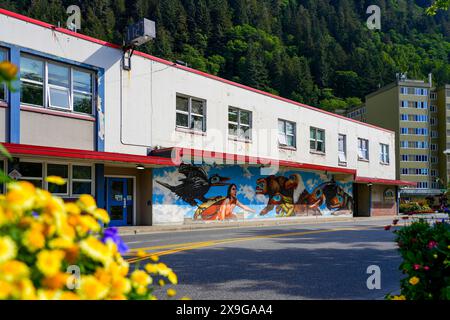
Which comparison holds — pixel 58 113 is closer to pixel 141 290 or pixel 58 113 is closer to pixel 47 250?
pixel 141 290

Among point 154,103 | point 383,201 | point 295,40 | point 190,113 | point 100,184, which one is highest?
point 295,40

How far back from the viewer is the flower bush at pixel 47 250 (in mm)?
1424

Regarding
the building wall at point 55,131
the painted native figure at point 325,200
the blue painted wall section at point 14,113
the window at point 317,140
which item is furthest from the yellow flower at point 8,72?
the window at point 317,140

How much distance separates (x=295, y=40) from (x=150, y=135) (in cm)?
11340

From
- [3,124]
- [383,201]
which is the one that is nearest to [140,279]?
[3,124]

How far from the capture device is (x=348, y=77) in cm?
11850

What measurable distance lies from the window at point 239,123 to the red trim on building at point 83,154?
246 inches

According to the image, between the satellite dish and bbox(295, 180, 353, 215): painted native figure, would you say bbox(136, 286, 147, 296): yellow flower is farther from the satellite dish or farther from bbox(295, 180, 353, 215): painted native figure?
bbox(295, 180, 353, 215): painted native figure

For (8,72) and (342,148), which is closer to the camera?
(8,72)

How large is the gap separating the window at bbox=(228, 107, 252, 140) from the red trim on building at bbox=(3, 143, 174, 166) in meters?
6.25

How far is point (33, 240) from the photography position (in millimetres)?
1532

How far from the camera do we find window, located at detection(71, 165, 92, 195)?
16.8 meters
